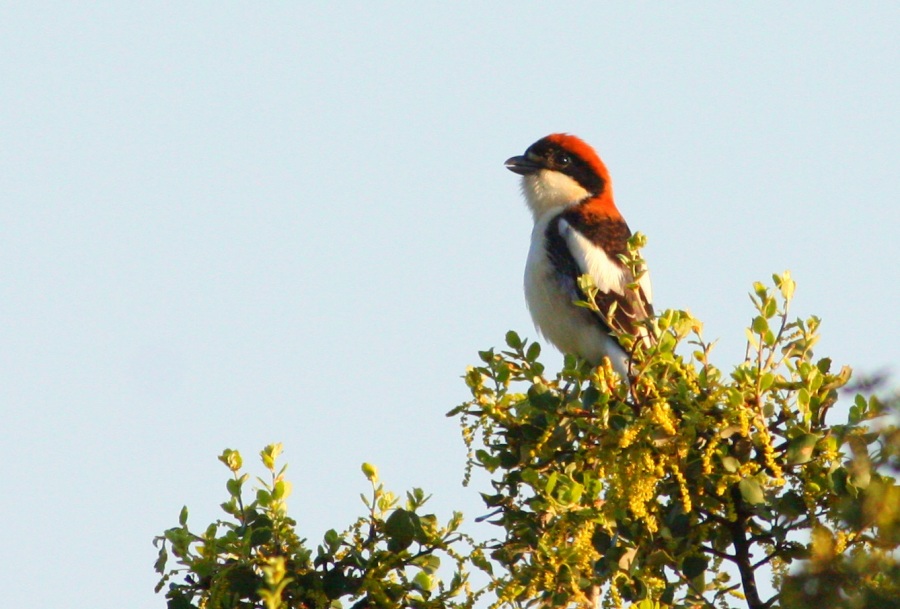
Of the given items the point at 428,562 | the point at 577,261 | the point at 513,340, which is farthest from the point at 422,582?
the point at 577,261

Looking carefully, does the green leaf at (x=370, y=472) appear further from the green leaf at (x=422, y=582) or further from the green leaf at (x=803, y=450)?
the green leaf at (x=803, y=450)

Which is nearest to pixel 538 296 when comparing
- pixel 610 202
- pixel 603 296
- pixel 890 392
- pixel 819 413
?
pixel 603 296

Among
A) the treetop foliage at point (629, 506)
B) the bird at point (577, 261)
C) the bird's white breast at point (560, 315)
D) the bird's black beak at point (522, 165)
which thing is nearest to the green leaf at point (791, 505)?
the treetop foliage at point (629, 506)

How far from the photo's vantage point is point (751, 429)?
420cm

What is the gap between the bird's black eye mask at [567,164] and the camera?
8.18 metres

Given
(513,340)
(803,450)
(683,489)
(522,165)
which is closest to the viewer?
(683,489)

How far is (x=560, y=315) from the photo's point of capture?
6.92 meters

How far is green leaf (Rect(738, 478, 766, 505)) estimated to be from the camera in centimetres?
397

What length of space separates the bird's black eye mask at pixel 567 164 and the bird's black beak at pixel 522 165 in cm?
4

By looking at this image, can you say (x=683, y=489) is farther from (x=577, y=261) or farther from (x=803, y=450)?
(x=577, y=261)

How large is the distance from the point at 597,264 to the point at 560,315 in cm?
34

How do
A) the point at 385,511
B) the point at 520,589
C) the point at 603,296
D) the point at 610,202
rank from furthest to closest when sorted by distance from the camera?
the point at 610,202 → the point at 603,296 → the point at 385,511 → the point at 520,589

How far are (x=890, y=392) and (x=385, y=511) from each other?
Result: 6.43ft

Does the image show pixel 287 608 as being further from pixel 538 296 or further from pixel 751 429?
pixel 538 296
